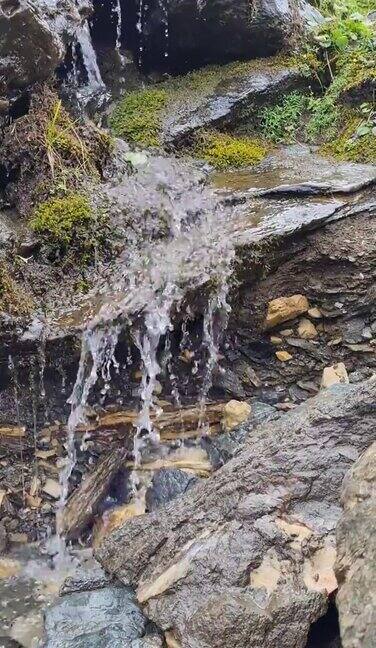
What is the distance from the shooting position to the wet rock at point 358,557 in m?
1.89

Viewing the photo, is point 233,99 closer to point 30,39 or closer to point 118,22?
point 118,22

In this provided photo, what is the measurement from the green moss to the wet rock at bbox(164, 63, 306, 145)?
0.46 ft

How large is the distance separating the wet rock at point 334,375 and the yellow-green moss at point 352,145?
2039 millimetres

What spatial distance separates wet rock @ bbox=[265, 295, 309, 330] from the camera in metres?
4.75

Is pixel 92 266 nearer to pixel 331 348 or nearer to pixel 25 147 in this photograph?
A: pixel 25 147

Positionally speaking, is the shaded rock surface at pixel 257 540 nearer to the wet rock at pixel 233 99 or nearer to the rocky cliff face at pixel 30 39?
the rocky cliff face at pixel 30 39

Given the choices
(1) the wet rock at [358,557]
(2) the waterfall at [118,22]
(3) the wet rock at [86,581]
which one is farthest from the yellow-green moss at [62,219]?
(2) the waterfall at [118,22]

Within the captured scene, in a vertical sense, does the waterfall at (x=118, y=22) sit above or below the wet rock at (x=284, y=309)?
above

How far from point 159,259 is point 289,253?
99 centimetres

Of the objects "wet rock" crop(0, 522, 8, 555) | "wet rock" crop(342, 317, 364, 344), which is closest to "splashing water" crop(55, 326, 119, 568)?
"wet rock" crop(0, 522, 8, 555)

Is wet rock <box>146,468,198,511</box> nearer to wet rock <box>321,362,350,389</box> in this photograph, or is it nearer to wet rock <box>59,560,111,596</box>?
wet rock <box>59,560,111,596</box>

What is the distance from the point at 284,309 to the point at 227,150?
6.67 feet

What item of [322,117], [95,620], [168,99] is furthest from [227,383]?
[168,99]

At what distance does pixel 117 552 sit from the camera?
3250 millimetres
